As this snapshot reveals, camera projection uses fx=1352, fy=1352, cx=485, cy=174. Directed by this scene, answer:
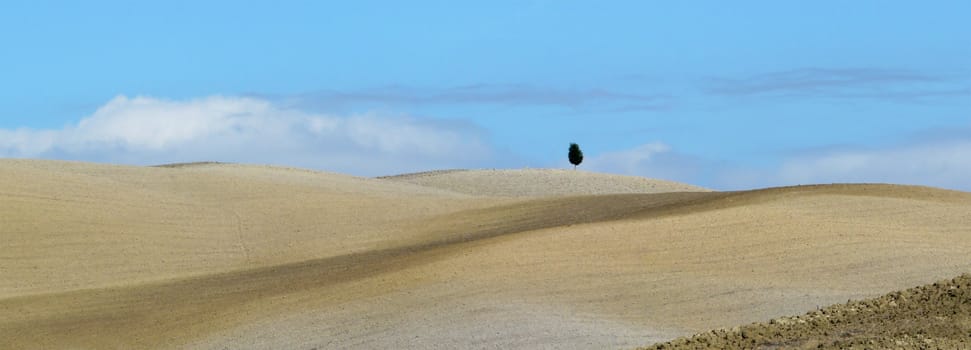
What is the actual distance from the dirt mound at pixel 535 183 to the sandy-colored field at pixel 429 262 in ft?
45.5

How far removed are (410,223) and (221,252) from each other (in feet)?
16.2

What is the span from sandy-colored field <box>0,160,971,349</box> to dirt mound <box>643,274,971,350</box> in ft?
4.54

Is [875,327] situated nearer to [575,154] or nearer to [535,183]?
[535,183]

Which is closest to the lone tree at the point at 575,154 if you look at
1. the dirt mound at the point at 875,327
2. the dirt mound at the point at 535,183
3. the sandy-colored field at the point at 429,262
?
the dirt mound at the point at 535,183

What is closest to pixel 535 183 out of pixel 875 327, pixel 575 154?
pixel 575 154

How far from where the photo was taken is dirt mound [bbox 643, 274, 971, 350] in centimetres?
1365

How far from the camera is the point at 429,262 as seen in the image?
69.4ft

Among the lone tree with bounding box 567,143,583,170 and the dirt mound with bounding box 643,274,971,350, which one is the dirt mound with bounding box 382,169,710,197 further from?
the dirt mound with bounding box 643,274,971,350

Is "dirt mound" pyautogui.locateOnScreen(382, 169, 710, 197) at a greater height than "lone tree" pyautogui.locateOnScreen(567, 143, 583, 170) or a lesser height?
lesser

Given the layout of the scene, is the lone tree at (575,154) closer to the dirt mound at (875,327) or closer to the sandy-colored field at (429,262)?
the sandy-colored field at (429,262)

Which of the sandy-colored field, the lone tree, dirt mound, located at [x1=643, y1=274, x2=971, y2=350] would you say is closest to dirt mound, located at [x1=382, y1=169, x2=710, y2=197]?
the lone tree

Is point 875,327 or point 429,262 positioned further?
point 429,262

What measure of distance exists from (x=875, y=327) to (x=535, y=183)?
3633 cm

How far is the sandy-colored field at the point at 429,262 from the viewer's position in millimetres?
17797
